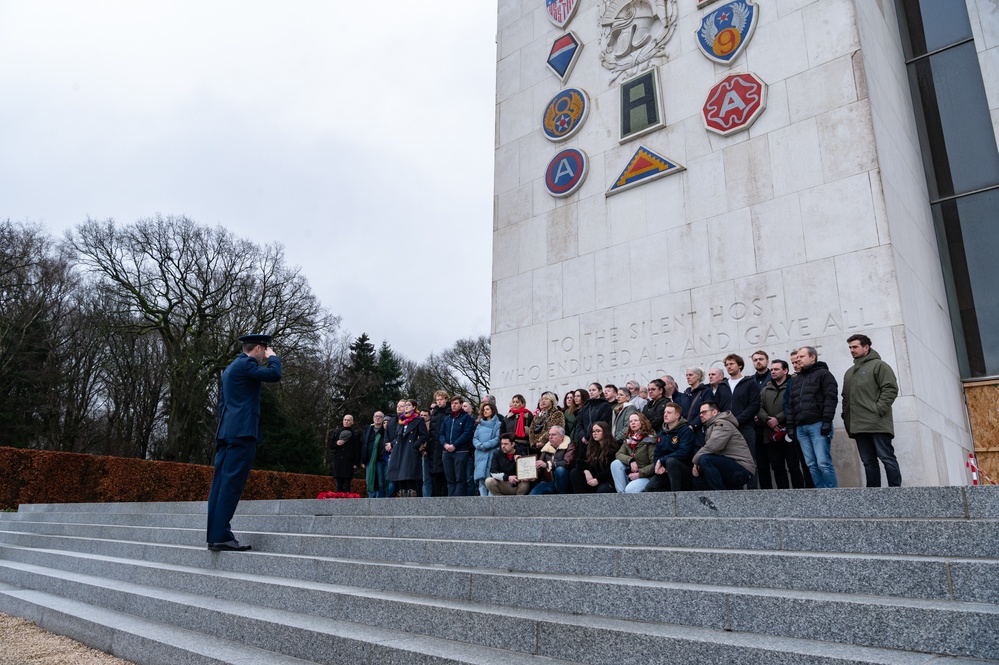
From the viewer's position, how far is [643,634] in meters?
3.40

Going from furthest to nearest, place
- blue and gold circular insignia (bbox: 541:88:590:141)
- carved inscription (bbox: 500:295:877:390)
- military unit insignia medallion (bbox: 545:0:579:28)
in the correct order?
military unit insignia medallion (bbox: 545:0:579:28) → blue and gold circular insignia (bbox: 541:88:590:141) → carved inscription (bbox: 500:295:877:390)

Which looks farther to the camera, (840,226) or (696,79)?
(696,79)

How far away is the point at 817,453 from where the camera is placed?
23.7ft

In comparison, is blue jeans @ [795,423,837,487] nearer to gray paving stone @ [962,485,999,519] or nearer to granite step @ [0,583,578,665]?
gray paving stone @ [962,485,999,519]

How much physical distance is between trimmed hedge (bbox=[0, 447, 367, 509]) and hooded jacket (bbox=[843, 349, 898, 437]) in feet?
62.9

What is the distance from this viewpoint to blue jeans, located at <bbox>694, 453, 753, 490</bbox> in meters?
6.80

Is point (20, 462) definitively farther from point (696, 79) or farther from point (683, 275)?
point (696, 79)

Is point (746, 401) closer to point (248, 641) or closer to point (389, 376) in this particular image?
point (248, 641)

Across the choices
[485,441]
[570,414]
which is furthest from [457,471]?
[570,414]

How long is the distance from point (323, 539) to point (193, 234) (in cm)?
2415

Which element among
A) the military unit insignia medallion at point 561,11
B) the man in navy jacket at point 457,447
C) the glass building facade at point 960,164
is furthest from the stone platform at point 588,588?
the military unit insignia medallion at point 561,11

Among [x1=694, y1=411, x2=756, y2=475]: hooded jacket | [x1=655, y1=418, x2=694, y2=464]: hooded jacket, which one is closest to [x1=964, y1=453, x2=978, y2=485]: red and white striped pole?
[x1=694, y1=411, x2=756, y2=475]: hooded jacket

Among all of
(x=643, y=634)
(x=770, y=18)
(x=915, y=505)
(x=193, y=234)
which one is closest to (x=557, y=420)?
(x=915, y=505)

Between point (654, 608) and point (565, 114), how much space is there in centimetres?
1162
